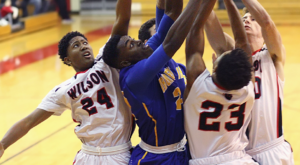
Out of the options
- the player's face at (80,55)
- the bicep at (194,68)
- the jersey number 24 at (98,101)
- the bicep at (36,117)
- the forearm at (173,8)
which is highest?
the forearm at (173,8)

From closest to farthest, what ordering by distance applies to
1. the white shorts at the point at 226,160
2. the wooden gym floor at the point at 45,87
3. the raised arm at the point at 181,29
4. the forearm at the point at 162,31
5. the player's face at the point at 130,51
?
the raised arm at the point at 181,29 → the white shorts at the point at 226,160 → the player's face at the point at 130,51 → the forearm at the point at 162,31 → the wooden gym floor at the point at 45,87

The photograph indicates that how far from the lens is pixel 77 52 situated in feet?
11.5

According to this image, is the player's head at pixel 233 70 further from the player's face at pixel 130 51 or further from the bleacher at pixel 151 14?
the bleacher at pixel 151 14

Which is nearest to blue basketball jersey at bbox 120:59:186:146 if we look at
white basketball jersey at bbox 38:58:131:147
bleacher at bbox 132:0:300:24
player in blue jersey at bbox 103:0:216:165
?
player in blue jersey at bbox 103:0:216:165

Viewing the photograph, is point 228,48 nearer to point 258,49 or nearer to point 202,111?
point 258,49

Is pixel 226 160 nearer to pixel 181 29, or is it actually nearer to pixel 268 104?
pixel 268 104

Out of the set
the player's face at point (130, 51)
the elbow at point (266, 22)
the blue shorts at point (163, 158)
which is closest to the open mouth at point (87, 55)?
the player's face at point (130, 51)

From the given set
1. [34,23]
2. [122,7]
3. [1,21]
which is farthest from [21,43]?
[122,7]

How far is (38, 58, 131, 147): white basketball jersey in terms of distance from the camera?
3402 mm

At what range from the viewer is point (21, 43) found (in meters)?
13.0

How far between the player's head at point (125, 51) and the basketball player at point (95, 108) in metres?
0.32

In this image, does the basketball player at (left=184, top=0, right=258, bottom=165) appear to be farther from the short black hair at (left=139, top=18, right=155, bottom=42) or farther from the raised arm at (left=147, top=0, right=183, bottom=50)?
the short black hair at (left=139, top=18, right=155, bottom=42)

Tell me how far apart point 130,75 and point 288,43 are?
935 centimetres

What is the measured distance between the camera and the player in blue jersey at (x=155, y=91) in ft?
9.04
